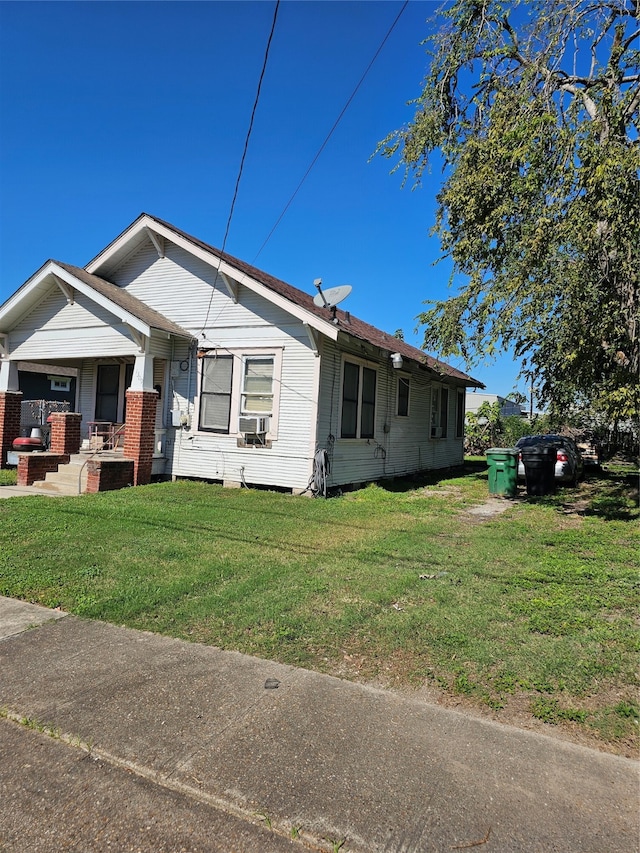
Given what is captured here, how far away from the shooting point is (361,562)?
624 centimetres

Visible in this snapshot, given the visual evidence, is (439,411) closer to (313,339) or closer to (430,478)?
(430,478)

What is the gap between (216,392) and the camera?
12383 mm

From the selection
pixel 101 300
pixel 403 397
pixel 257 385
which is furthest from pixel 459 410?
pixel 101 300

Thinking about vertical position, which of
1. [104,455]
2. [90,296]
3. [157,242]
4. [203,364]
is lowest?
[104,455]

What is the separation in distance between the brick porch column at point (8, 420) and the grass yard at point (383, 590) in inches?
220

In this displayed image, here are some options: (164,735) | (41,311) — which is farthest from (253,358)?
(164,735)

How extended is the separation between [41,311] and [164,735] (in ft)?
43.0

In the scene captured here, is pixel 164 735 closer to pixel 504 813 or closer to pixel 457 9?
pixel 504 813

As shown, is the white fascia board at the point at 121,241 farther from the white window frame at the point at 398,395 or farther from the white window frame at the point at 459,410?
the white window frame at the point at 459,410

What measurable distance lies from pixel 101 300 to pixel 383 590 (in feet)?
31.3

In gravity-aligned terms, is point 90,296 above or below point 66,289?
below

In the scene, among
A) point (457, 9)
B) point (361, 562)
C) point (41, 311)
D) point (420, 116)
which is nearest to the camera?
point (361, 562)

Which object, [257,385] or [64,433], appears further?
[64,433]

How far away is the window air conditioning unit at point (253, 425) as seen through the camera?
11.7m
